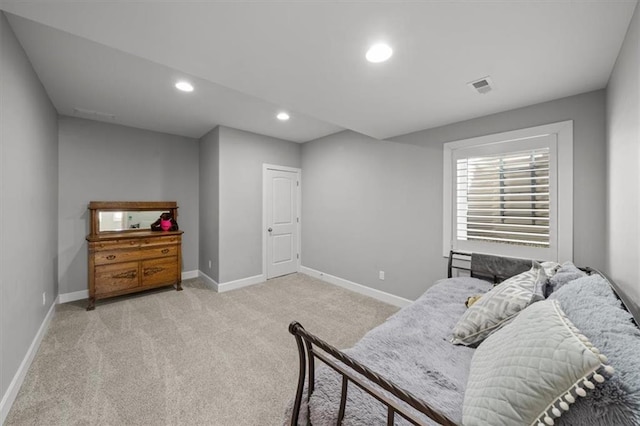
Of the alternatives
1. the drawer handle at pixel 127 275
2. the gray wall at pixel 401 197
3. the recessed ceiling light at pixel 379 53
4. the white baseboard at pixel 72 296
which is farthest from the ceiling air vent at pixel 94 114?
the recessed ceiling light at pixel 379 53

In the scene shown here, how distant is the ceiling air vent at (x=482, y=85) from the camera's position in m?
2.02

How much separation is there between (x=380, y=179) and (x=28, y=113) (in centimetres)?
372

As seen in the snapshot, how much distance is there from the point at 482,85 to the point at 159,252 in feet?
14.5

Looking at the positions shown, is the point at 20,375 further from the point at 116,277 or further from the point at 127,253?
the point at 127,253

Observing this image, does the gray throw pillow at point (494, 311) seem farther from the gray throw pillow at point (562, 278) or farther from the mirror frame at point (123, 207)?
the mirror frame at point (123, 207)

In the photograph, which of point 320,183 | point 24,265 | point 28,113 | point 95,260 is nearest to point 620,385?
point 24,265

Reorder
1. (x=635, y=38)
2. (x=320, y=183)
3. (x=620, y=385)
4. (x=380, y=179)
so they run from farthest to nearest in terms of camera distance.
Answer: (x=320, y=183), (x=380, y=179), (x=635, y=38), (x=620, y=385)

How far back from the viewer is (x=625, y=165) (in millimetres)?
1535

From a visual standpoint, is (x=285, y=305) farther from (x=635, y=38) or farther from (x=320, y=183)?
(x=635, y=38)

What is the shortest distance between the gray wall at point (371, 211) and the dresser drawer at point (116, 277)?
2708 millimetres

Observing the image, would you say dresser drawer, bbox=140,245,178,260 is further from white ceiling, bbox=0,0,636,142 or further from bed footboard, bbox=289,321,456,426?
bed footboard, bbox=289,321,456,426

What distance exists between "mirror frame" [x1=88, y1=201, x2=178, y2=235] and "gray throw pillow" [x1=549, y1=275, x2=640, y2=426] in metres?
4.84

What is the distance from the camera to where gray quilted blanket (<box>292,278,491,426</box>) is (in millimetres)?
980

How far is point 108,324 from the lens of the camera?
2.84m
